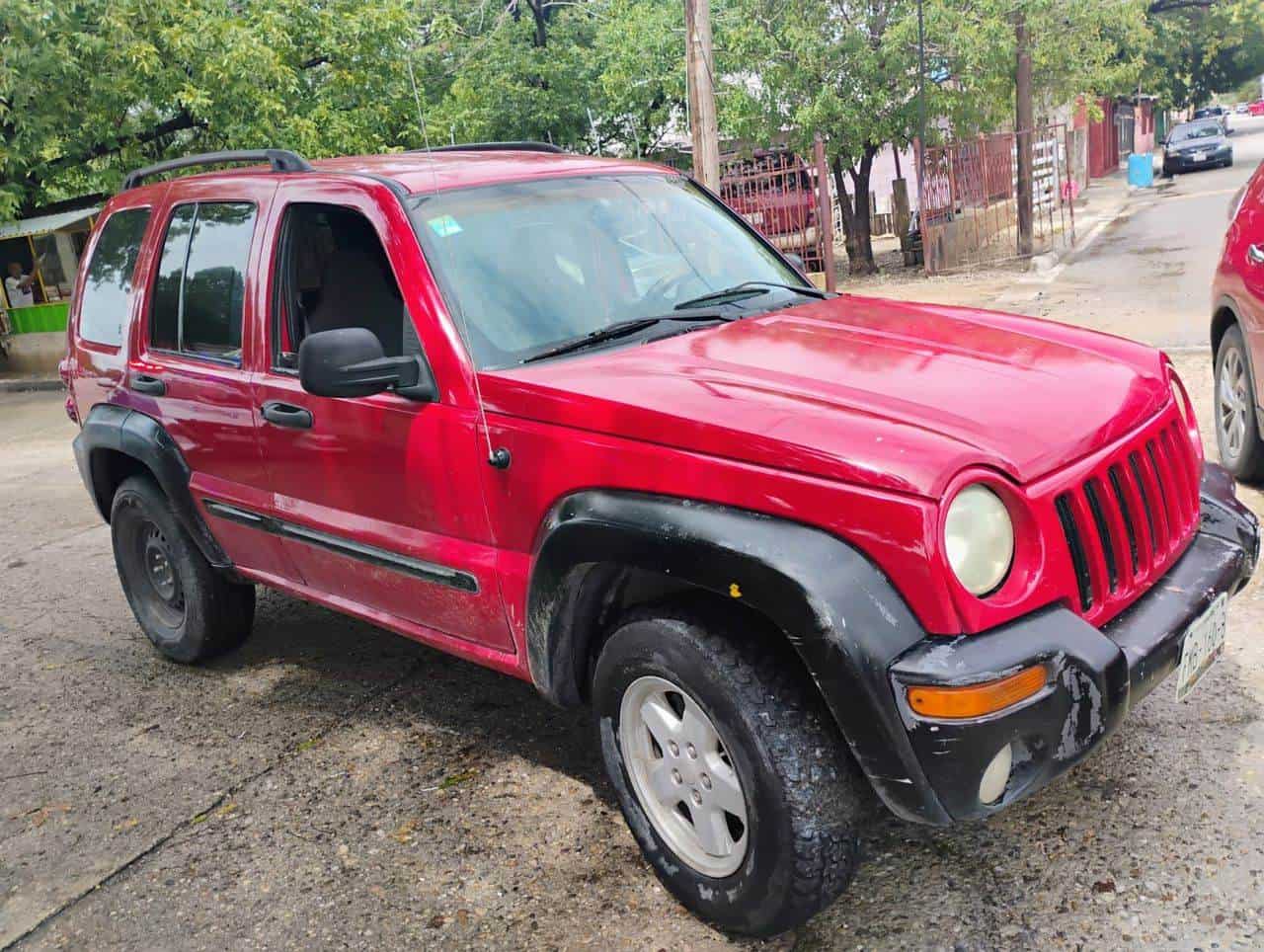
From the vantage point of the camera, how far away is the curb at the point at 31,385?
18109 millimetres

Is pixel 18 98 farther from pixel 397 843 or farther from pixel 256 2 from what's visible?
Answer: pixel 397 843

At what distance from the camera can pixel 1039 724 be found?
8.07ft

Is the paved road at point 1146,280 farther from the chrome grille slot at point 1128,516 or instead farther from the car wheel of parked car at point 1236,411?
the chrome grille slot at point 1128,516

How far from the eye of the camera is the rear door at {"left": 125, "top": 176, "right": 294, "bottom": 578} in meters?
4.11

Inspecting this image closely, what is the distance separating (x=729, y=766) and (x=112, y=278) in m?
3.52

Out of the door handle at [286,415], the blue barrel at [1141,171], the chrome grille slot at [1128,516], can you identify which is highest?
the door handle at [286,415]

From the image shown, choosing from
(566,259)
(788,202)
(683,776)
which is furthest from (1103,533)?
(788,202)

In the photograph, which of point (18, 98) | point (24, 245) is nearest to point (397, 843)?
point (18, 98)

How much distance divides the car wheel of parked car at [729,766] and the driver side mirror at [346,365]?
37.6 inches

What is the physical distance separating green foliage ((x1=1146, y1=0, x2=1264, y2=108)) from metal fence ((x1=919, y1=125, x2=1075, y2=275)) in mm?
22475

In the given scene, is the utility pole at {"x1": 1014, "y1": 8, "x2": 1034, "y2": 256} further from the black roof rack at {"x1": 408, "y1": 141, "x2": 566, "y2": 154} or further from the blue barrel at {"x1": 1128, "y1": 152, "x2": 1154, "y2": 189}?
the blue barrel at {"x1": 1128, "y1": 152, "x2": 1154, "y2": 189}

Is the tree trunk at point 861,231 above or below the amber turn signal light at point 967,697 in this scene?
below

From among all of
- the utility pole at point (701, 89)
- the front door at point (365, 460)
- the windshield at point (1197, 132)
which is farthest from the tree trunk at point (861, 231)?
the windshield at point (1197, 132)

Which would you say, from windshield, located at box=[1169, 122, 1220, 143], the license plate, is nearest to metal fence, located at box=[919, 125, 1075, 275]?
the license plate
